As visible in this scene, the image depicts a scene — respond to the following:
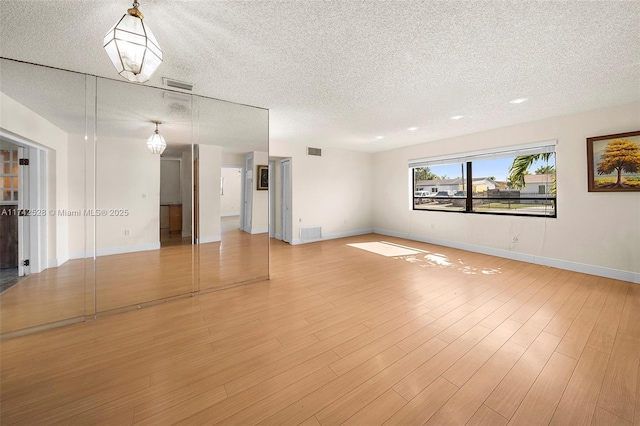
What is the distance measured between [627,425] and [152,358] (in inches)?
121

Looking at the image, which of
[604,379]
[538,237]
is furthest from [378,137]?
[604,379]

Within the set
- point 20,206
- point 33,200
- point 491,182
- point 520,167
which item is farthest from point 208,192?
point 520,167

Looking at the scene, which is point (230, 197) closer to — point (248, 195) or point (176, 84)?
point (248, 195)

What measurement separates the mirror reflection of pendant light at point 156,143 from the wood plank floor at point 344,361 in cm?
181

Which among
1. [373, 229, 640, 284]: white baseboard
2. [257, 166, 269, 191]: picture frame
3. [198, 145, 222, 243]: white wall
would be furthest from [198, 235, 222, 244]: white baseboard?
[373, 229, 640, 284]: white baseboard

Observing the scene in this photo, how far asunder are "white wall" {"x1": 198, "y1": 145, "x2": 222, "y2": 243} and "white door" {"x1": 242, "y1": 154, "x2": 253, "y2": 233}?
37cm

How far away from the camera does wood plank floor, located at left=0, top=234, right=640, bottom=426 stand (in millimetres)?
1431

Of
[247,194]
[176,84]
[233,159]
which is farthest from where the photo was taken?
[247,194]

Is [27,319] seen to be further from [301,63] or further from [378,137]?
[378,137]

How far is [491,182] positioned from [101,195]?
21.8ft

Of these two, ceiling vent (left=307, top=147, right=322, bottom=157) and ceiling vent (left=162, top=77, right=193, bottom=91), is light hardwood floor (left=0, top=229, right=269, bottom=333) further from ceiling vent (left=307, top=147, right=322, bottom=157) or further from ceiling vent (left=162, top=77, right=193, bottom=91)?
ceiling vent (left=307, top=147, right=322, bottom=157)

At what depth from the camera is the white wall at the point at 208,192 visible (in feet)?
10.3

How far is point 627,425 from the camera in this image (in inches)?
52.9

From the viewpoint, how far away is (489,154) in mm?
4996
